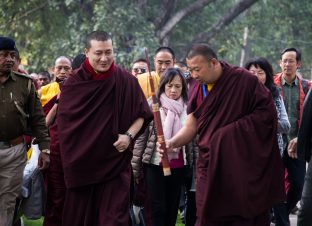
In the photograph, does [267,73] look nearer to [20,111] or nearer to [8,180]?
[20,111]

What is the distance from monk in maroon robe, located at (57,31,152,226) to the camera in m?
5.10

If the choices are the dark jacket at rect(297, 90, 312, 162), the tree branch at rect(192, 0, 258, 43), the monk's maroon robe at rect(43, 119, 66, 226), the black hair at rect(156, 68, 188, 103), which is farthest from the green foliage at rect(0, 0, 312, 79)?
the dark jacket at rect(297, 90, 312, 162)

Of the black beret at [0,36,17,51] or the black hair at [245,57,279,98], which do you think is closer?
the black beret at [0,36,17,51]

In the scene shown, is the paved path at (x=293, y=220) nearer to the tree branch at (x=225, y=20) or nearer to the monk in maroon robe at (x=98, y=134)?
the monk in maroon robe at (x=98, y=134)

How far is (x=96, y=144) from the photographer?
5.09 metres

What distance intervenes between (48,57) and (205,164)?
15.3 m

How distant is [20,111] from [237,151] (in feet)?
5.73

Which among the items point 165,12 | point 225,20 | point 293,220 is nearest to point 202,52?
point 293,220

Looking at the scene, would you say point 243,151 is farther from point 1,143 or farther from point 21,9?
point 21,9

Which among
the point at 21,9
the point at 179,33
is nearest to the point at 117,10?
the point at 21,9

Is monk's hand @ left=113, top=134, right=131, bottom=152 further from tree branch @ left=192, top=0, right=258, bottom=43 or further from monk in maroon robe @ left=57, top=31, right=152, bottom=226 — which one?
tree branch @ left=192, top=0, right=258, bottom=43

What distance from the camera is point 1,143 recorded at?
17.3ft

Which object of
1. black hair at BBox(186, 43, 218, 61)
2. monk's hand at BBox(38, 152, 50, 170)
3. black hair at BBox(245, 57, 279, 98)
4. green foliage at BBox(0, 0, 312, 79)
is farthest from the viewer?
green foliage at BBox(0, 0, 312, 79)

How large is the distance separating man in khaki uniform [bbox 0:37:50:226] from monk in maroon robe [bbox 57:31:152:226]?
355mm
